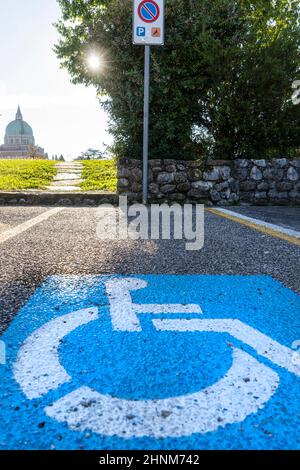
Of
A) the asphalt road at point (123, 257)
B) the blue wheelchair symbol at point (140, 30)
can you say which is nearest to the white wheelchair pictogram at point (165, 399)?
the asphalt road at point (123, 257)

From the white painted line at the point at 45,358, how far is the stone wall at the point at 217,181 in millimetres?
5207

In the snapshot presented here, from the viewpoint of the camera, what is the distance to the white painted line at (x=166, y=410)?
1.06 metres

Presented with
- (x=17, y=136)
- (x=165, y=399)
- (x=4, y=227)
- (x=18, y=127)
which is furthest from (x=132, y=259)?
(x=17, y=136)

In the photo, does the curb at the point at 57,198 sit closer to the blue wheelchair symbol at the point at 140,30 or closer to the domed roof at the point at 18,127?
the blue wheelchair symbol at the point at 140,30

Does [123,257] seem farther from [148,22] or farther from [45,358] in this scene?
[148,22]

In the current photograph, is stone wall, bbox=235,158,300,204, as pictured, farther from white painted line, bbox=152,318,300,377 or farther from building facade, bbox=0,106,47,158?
building facade, bbox=0,106,47,158

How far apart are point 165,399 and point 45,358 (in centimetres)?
50

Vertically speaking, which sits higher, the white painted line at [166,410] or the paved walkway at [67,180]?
the paved walkway at [67,180]

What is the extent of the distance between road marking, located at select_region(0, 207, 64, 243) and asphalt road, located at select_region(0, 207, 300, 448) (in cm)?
8

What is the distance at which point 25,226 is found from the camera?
4.28 metres

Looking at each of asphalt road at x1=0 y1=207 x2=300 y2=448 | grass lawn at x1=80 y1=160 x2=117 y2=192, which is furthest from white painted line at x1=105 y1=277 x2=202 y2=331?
grass lawn at x1=80 y1=160 x2=117 y2=192

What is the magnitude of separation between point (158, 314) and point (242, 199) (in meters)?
5.69
